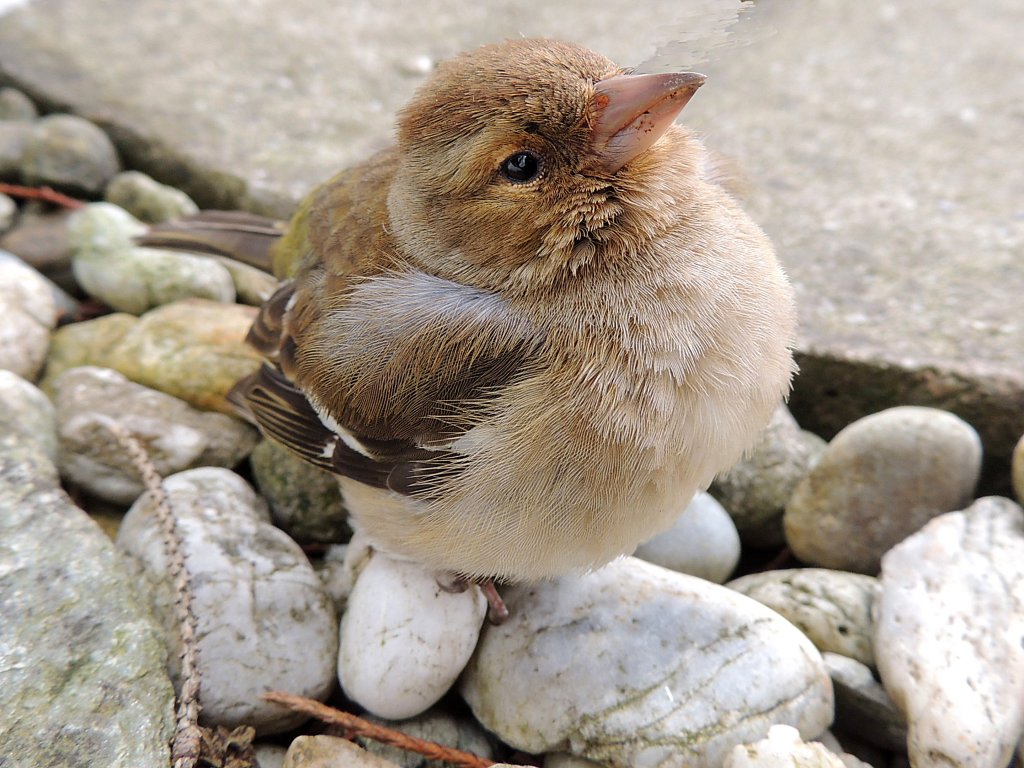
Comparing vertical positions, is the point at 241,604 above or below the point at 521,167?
below

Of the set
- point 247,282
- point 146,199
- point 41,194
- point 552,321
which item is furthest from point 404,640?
point 41,194

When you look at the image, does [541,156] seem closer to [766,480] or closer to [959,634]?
[766,480]

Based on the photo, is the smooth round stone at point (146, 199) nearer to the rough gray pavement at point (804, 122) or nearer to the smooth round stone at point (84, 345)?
the rough gray pavement at point (804, 122)

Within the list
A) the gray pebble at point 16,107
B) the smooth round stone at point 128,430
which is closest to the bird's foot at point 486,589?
the smooth round stone at point 128,430

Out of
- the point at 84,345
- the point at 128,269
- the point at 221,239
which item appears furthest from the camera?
→ the point at 128,269

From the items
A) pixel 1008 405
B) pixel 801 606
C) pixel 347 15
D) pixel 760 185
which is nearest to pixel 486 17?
pixel 347 15

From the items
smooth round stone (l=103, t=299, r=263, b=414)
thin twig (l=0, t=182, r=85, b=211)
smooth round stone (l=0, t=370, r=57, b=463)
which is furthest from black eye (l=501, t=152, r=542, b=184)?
thin twig (l=0, t=182, r=85, b=211)

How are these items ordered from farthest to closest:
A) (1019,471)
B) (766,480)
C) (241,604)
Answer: (766,480) → (1019,471) → (241,604)

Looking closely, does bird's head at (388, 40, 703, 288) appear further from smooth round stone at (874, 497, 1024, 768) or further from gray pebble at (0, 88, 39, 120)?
gray pebble at (0, 88, 39, 120)
